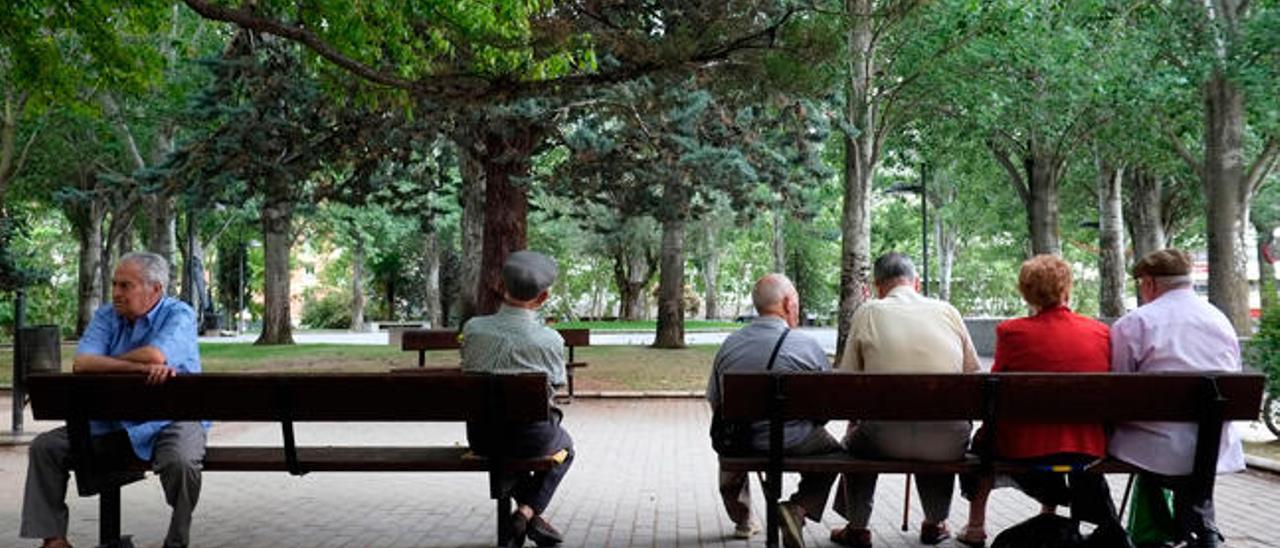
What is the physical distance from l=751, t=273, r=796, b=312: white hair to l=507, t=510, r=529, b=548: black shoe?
1531 mm

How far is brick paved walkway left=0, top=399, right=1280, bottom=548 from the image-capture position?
6531 mm

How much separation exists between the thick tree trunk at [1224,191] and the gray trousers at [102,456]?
20.9m

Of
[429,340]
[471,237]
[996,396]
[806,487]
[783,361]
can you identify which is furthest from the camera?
[471,237]

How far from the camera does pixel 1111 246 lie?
30328 mm

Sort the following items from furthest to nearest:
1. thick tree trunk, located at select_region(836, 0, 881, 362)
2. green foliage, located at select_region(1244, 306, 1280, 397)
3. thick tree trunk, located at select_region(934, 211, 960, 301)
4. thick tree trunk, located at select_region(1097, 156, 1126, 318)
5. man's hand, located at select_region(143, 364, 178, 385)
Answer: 1. thick tree trunk, located at select_region(934, 211, 960, 301)
2. thick tree trunk, located at select_region(1097, 156, 1126, 318)
3. thick tree trunk, located at select_region(836, 0, 881, 362)
4. green foliage, located at select_region(1244, 306, 1280, 397)
5. man's hand, located at select_region(143, 364, 178, 385)

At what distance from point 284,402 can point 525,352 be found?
3.74 ft

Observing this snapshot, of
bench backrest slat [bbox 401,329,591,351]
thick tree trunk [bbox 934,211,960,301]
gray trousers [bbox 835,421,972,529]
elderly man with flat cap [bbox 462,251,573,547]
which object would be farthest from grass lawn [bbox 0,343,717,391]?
thick tree trunk [bbox 934,211,960,301]

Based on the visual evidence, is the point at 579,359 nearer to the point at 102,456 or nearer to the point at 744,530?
the point at 744,530

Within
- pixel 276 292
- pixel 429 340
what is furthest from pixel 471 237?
pixel 429 340

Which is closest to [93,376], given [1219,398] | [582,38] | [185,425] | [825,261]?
[185,425]

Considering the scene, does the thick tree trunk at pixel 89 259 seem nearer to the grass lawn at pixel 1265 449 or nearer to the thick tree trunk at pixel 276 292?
the thick tree trunk at pixel 276 292

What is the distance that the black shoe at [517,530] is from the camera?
19.2ft

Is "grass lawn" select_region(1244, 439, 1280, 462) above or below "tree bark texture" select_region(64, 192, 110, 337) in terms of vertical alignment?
below

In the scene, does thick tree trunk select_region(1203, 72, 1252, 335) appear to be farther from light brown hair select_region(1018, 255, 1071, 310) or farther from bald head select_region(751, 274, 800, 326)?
bald head select_region(751, 274, 800, 326)
